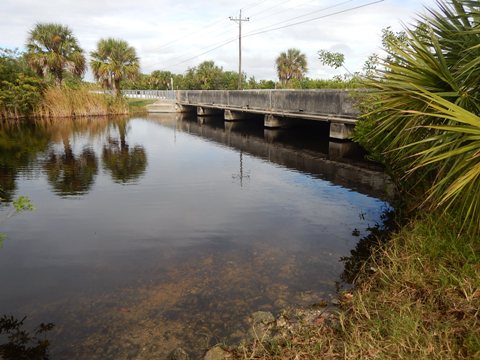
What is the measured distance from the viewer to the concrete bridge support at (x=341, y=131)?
17719 millimetres

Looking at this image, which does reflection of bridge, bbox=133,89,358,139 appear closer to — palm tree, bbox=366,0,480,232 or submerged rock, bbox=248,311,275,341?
palm tree, bbox=366,0,480,232

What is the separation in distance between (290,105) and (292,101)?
1.28ft

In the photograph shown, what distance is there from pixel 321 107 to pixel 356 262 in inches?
537

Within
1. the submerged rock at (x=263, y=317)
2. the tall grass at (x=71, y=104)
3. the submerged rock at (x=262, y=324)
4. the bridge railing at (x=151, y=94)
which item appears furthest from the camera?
the bridge railing at (x=151, y=94)

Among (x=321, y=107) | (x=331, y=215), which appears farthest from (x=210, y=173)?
(x=321, y=107)

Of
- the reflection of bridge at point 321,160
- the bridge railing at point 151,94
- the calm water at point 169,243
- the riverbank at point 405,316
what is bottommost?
the calm water at point 169,243

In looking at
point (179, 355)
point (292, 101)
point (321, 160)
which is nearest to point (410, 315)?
point (179, 355)

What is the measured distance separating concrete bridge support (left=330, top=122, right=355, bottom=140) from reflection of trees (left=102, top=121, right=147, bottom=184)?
9616 millimetres

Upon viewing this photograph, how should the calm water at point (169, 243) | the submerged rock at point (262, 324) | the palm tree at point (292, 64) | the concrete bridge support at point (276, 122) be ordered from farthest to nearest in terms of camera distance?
the palm tree at point (292, 64)
the concrete bridge support at point (276, 122)
the calm water at point (169, 243)
the submerged rock at point (262, 324)

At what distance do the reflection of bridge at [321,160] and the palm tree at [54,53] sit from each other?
18845 millimetres

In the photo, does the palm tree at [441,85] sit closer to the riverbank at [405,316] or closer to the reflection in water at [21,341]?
the riverbank at [405,316]

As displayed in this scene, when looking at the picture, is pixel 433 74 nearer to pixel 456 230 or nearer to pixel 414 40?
pixel 414 40

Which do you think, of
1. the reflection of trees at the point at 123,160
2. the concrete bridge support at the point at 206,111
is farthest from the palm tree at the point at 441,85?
the concrete bridge support at the point at 206,111

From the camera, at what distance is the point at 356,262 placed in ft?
21.0
